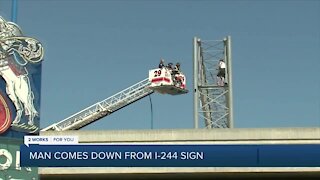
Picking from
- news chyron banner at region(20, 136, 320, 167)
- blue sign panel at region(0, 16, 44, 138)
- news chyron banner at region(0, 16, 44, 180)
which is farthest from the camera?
blue sign panel at region(0, 16, 44, 138)

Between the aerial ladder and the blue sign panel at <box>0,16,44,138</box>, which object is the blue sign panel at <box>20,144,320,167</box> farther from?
the aerial ladder

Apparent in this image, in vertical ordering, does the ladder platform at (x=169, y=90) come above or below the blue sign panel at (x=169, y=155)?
above

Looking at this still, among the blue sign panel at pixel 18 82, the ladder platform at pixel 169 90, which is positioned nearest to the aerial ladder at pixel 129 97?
the ladder platform at pixel 169 90

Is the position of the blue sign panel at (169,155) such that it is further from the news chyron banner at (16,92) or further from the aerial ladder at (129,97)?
the aerial ladder at (129,97)

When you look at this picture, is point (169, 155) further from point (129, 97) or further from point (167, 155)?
point (129, 97)

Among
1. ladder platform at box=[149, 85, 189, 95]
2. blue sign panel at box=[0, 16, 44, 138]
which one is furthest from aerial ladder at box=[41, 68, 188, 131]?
blue sign panel at box=[0, 16, 44, 138]

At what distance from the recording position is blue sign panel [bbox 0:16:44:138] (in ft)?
96.0

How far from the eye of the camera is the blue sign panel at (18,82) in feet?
96.0

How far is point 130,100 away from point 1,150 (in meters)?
27.8

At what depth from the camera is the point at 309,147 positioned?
28.2 m

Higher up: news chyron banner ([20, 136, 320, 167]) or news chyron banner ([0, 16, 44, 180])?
news chyron banner ([0, 16, 44, 180])

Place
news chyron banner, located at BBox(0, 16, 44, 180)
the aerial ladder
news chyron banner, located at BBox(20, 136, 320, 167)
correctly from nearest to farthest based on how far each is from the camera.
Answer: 1. news chyron banner, located at BBox(20, 136, 320, 167)
2. news chyron banner, located at BBox(0, 16, 44, 180)
3. the aerial ladder

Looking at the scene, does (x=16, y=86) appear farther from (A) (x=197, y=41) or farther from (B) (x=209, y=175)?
(A) (x=197, y=41)

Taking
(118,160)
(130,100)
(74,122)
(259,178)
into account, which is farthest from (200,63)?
(118,160)
